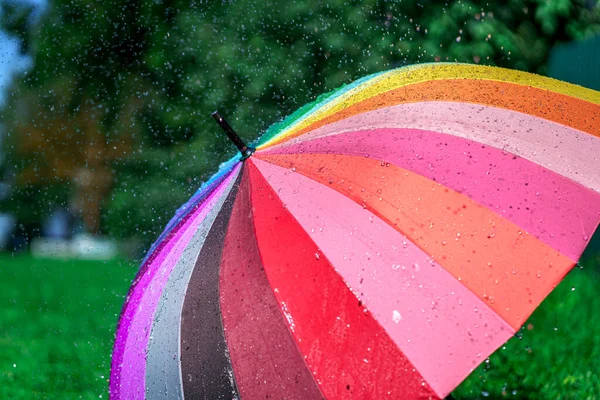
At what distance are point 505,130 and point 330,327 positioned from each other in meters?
0.78

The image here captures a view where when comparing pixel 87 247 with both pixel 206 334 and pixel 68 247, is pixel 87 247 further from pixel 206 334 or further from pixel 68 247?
pixel 206 334

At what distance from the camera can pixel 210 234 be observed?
2.43 meters

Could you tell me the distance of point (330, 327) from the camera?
199 centimetres

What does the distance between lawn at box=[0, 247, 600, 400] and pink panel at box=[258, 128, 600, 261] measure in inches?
18.7

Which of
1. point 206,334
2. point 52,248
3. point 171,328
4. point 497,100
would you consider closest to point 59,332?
point 171,328

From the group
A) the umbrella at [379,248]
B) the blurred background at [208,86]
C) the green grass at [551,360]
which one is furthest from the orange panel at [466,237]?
→ the green grass at [551,360]

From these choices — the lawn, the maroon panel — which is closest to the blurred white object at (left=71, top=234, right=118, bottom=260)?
the lawn

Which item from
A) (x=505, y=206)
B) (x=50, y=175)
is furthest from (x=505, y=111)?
(x=50, y=175)

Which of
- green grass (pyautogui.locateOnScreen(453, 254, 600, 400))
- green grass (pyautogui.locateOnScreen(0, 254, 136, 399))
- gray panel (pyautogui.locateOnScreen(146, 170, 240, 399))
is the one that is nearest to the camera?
gray panel (pyautogui.locateOnScreen(146, 170, 240, 399))

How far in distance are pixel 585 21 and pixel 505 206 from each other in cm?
457

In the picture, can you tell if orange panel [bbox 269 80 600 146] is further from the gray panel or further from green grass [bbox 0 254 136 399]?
green grass [bbox 0 254 136 399]

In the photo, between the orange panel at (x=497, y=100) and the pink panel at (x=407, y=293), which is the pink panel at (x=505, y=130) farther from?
the pink panel at (x=407, y=293)

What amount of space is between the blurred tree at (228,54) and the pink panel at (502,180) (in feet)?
13.3

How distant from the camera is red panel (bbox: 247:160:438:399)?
6.25ft
